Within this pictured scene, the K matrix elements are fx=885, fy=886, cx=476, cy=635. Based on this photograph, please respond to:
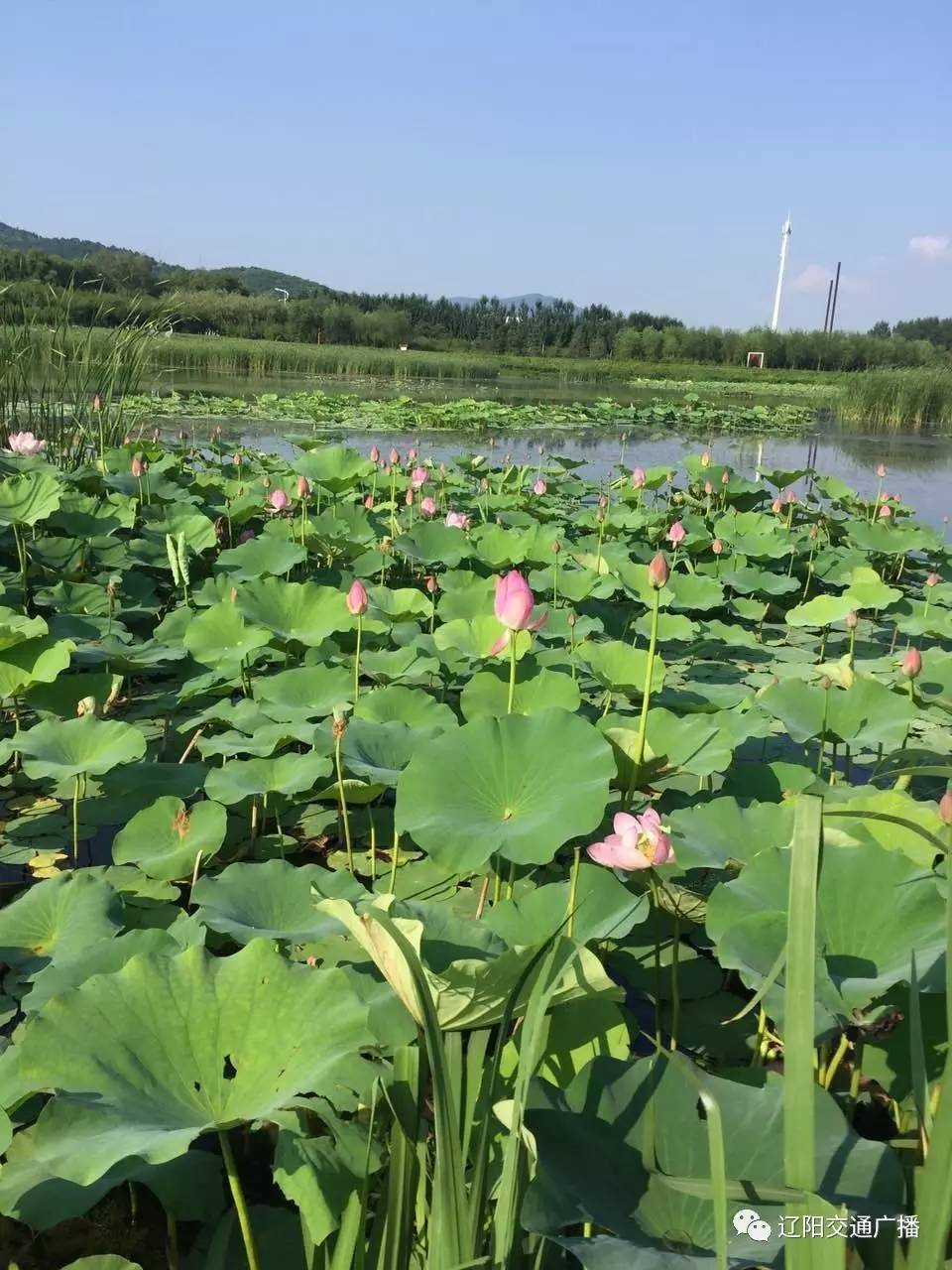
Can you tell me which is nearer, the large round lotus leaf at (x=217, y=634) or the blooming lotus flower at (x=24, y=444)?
the large round lotus leaf at (x=217, y=634)

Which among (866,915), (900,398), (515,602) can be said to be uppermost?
(900,398)

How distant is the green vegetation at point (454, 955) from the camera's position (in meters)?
0.72

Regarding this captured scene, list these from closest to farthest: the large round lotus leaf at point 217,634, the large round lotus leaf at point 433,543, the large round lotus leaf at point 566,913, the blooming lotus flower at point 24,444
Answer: the large round lotus leaf at point 566,913, the large round lotus leaf at point 217,634, the large round lotus leaf at point 433,543, the blooming lotus flower at point 24,444

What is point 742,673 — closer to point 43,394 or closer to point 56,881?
point 56,881

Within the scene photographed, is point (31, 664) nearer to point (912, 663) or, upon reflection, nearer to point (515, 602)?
point (515, 602)

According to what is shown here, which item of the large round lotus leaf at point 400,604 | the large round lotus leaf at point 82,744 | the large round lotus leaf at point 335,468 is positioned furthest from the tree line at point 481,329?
the large round lotus leaf at point 82,744

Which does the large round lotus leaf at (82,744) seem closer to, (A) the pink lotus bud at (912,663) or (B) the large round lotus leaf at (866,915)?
(B) the large round lotus leaf at (866,915)

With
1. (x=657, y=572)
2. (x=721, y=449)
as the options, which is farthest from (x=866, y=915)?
(x=721, y=449)

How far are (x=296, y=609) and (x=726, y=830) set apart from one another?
142 cm

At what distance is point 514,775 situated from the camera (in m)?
1.34

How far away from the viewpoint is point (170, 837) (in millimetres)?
1564

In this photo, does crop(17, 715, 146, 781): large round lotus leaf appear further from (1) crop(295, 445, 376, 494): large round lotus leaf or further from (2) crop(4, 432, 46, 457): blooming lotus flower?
(1) crop(295, 445, 376, 494): large round lotus leaf

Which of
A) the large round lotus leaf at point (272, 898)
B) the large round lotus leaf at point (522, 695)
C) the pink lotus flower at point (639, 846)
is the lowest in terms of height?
the large round lotus leaf at point (272, 898)

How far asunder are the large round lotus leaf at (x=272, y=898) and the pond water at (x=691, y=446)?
21.4 ft
